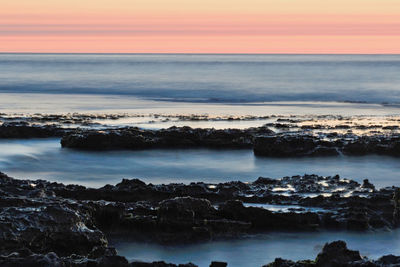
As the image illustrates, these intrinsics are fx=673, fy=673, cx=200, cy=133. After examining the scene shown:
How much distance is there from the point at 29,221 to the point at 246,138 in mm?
12640

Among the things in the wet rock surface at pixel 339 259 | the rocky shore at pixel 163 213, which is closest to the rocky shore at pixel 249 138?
the rocky shore at pixel 163 213

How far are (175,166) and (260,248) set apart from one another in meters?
8.35

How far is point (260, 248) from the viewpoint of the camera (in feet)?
29.7

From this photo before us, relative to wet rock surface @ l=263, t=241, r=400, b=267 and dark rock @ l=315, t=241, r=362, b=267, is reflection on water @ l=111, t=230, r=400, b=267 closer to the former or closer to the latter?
wet rock surface @ l=263, t=241, r=400, b=267

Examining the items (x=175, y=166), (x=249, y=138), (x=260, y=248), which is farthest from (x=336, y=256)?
(x=249, y=138)

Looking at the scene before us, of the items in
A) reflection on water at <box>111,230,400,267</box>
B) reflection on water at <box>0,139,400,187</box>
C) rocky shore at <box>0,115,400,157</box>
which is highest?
rocky shore at <box>0,115,400,157</box>

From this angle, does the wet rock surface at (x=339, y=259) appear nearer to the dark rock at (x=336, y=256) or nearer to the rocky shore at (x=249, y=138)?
the dark rock at (x=336, y=256)

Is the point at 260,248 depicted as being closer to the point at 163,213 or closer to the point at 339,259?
the point at 163,213

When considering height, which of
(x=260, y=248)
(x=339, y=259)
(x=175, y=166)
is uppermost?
(x=339, y=259)

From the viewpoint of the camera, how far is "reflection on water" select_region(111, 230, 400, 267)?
28.4 feet

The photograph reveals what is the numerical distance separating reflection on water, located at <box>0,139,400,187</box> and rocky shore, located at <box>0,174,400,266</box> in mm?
3798

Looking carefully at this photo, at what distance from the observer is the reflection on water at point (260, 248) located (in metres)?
8.66

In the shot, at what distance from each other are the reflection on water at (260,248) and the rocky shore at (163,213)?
0.20m

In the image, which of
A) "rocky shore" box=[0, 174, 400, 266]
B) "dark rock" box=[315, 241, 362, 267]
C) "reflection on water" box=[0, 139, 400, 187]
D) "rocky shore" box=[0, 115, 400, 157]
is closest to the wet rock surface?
"dark rock" box=[315, 241, 362, 267]
